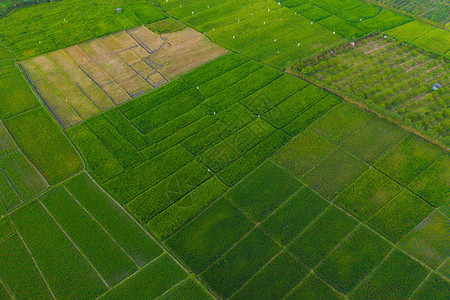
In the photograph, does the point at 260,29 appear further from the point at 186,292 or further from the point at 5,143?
the point at 186,292

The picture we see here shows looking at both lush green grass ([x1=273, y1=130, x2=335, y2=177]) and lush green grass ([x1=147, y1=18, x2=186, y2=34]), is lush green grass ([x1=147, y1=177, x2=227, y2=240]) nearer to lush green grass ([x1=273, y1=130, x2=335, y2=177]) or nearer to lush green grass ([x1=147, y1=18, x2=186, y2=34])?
lush green grass ([x1=273, y1=130, x2=335, y2=177])

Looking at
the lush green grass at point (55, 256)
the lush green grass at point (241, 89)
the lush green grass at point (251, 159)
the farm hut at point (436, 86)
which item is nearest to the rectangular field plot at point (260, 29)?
the lush green grass at point (241, 89)

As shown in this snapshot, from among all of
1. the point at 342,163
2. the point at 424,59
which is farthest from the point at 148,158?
the point at 424,59

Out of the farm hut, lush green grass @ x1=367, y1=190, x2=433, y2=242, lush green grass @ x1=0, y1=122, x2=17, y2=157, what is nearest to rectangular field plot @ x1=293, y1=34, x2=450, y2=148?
the farm hut

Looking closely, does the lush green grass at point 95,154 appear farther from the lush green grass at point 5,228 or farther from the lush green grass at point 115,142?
the lush green grass at point 5,228

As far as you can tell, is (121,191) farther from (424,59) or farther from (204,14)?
(424,59)

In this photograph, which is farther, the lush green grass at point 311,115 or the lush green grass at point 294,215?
the lush green grass at point 311,115
